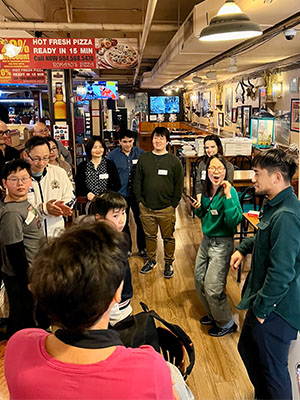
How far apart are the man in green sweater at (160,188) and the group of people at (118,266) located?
0.01 metres

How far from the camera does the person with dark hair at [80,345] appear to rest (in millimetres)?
917

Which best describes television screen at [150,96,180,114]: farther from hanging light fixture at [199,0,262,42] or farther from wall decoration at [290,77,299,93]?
hanging light fixture at [199,0,262,42]

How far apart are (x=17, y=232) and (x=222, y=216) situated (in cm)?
163

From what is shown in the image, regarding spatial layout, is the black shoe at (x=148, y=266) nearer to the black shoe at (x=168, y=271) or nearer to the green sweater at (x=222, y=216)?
the black shoe at (x=168, y=271)

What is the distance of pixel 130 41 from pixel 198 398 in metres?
5.18

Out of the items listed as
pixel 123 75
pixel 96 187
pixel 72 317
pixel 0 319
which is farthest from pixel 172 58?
pixel 123 75

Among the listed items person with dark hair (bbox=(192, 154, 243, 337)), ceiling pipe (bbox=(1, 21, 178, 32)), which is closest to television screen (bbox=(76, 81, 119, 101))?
ceiling pipe (bbox=(1, 21, 178, 32))

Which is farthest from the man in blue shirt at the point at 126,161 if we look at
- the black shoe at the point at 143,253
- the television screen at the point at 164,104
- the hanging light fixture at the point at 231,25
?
the television screen at the point at 164,104

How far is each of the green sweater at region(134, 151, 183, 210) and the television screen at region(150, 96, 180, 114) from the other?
54.3ft

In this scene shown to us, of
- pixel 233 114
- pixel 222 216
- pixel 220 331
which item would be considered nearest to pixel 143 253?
pixel 220 331

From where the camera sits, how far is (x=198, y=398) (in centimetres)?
271

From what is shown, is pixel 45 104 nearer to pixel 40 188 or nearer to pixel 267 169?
pixel 40 188

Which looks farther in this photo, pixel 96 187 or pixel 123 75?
pixel 123 75

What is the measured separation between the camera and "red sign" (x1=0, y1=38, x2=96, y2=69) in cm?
555
